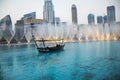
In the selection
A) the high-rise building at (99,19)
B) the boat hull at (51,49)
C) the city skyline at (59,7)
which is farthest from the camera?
the boat hull at (51,49)

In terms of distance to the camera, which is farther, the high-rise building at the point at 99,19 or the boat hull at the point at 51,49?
the boat hull at the point at 51,49

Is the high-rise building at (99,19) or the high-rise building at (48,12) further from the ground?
the high-rise building at (48,12)

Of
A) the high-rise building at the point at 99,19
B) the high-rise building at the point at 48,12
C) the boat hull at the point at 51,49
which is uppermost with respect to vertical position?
the high-rise building at the point at 48,12

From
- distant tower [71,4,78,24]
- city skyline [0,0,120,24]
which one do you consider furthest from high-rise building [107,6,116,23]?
distant tower [71,4,78,24]

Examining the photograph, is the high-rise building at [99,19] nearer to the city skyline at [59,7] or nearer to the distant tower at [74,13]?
the city skyline at [59,7]

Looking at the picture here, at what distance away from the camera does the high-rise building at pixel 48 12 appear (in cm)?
829

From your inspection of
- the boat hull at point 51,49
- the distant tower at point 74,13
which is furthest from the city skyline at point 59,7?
the boat hull at point 51,49

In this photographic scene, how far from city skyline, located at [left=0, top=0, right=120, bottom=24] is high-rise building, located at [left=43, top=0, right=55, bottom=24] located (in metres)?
0.12

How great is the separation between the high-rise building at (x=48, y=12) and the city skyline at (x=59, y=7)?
12 centimetres

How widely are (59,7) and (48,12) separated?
0.44 m

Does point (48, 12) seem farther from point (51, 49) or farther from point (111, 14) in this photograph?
point (51, 49)

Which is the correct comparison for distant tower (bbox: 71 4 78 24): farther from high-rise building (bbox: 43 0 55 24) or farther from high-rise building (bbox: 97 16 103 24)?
high-rise building (bbox: 97 16 103 24)

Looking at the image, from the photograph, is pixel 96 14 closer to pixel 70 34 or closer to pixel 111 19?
pixel 111 19

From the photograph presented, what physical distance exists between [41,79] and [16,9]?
2.97 meters
